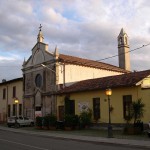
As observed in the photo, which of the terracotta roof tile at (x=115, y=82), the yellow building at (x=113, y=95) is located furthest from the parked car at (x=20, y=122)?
the terracotta roof tile at (x=115, y=82)

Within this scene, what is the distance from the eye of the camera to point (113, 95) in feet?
93.8

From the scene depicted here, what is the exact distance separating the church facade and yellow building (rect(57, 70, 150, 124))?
257 cm

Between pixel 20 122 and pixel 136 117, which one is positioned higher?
pixel 136 117

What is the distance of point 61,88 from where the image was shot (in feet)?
122

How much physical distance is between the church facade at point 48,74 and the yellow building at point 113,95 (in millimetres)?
2572

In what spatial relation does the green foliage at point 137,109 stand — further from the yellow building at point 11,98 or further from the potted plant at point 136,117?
the yellow building at point 11,98

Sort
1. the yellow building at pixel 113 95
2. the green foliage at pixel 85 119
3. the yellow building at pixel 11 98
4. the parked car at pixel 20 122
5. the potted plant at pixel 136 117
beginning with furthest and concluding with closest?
the yellow building at pixel 11 98
the parked car at pixel 20 122
the green foliage at pixel 85 119
the yellow building at pixel 113 95
the potted plant at pixel 136 117

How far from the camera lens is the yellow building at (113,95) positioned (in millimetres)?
Answer: 26016

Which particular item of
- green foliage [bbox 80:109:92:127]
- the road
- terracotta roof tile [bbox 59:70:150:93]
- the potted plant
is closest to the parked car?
terracotta roof tile [bbox 59:70:150:93]

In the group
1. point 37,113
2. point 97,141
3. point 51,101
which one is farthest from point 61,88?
point 97,141

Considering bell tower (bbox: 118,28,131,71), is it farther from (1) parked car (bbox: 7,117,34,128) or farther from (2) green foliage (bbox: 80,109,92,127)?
(2) green foliage (bbox: 80,109,92,127)

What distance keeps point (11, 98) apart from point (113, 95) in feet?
77.0

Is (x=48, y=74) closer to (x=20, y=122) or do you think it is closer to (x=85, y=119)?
(x=20, y=122)

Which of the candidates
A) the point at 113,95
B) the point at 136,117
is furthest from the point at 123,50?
the point at 136,117
